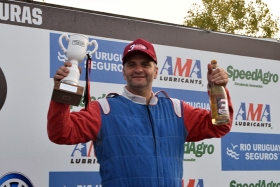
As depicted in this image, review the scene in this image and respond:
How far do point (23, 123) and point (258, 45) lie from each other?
243 centimetres

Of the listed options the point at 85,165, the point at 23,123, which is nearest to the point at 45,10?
the point at 23,123

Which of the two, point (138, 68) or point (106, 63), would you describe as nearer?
point (138, 68)

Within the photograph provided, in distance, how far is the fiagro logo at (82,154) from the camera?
351 cm

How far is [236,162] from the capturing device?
441 cm

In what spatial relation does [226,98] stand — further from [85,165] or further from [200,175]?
[200,175]

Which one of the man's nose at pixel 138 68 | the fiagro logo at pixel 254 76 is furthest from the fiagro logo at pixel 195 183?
the man's nose at pixel 138 68

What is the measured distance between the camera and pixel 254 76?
461 cm

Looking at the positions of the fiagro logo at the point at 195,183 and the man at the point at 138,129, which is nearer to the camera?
the man at the point at 138,129

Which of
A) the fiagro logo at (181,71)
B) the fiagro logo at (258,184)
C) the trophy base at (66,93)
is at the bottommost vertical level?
the fiagro logo at (258,184)

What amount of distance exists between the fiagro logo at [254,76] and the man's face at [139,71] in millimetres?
1871

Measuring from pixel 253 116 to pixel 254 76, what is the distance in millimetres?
365

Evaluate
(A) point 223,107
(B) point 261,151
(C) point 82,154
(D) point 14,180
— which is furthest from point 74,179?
(B) point 261,151

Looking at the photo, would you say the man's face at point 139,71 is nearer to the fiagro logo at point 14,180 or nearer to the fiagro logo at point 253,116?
the fiagro logo at point 14,180

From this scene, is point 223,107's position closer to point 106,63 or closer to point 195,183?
point 106,63
